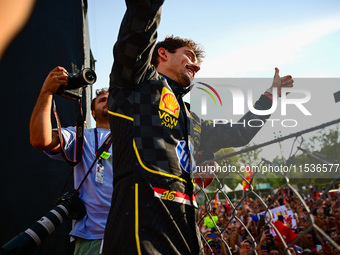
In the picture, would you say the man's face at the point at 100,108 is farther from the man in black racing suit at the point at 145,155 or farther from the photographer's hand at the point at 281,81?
the photographer's hand at the point at 281,81

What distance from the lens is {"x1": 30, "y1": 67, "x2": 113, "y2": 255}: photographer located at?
5.13 ft

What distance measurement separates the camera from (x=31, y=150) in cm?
237

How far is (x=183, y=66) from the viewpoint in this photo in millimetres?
1533

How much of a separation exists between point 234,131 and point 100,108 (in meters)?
1.02

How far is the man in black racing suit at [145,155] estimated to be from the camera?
974mm

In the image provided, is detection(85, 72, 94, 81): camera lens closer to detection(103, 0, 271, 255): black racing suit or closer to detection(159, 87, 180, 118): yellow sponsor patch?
detection(103, 0, 271, 255): black racing suit

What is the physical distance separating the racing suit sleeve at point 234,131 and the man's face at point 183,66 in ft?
1.84

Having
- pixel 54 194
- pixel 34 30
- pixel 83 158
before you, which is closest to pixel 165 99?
pixel 83 158

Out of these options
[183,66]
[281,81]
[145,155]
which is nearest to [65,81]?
[183,66]

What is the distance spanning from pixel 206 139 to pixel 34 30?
6.05ft

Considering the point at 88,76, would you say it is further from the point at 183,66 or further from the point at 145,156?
the point at 145,156

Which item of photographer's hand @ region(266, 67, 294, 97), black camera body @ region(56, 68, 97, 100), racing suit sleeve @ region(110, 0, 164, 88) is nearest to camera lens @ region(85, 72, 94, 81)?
black camera body @ region(56, 68, 97, 100)

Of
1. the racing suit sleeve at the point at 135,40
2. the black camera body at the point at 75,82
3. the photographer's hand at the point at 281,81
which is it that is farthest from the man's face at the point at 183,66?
the photographer's hand at the point at 281,81

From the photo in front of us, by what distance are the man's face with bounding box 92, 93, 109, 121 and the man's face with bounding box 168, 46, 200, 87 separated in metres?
0.81
